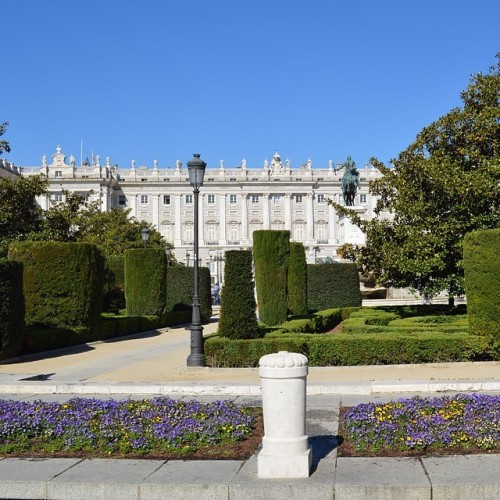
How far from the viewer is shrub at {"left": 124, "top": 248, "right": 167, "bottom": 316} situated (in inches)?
1056

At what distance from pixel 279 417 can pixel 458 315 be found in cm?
1454

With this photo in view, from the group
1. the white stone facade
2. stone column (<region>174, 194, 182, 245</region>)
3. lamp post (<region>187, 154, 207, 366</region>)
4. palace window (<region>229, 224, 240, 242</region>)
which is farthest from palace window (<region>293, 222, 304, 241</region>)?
lamp post (<region>187, 154, 207, 366</region>)

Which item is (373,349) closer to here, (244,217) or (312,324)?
(312,324)

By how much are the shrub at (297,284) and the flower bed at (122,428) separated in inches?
660

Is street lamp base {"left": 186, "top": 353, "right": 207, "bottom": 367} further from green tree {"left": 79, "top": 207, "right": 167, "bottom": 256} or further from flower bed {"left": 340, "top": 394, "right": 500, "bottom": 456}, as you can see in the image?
green tree {"left": 79, "top": 207, "right": 167, "bottom": 256}

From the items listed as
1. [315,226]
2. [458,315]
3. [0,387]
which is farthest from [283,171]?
[0,387]

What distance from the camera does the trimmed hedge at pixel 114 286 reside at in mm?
31562

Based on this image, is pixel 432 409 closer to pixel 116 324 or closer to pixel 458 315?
pixel 458 315

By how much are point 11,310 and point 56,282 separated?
3.59 meters

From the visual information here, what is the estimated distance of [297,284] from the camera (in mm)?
24906

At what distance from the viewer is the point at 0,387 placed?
34.1ft

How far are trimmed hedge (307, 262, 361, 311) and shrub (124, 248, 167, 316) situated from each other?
7357 mm

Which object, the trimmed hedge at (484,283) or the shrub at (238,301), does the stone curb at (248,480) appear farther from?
the shrub at (238,301)

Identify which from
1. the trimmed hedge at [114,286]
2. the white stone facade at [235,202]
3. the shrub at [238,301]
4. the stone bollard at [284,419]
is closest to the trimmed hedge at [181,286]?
the trimmed hedge at [114,286]
